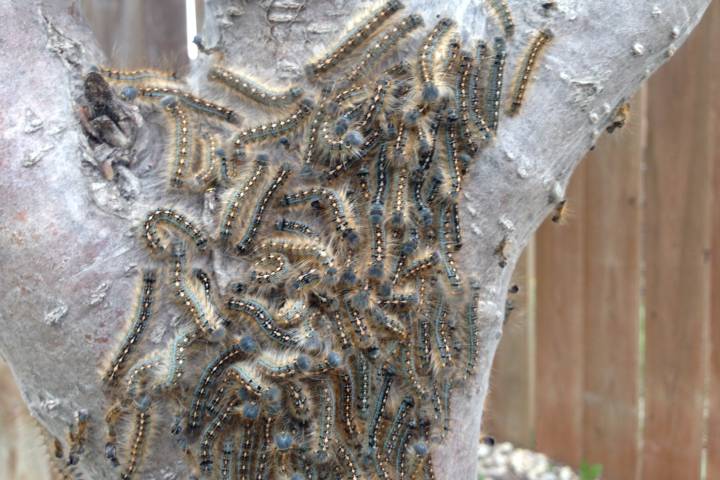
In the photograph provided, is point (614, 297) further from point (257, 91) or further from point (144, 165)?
point (144, 165)

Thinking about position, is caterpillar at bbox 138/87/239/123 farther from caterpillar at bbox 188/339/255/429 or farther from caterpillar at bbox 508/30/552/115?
caterpillar at bbox 508/30/552/115

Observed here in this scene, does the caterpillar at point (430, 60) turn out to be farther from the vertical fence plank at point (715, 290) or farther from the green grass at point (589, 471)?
the green grass at point (589, 471)

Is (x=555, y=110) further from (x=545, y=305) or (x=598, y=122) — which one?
(x=545, y=305)

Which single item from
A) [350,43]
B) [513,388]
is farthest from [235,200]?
[513,388]

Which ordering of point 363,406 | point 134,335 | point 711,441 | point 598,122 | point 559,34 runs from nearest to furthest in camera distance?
point 134,335
point 363,406
point 559,34
point 598,122
point 711,441

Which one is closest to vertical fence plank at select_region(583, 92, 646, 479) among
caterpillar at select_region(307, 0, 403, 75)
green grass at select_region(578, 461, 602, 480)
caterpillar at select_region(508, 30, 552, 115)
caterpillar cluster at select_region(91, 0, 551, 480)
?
green grass at select_region(578, 461, 602, 480)

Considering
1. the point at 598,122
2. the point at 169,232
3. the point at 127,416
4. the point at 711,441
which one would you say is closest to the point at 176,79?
the point at 169,232
